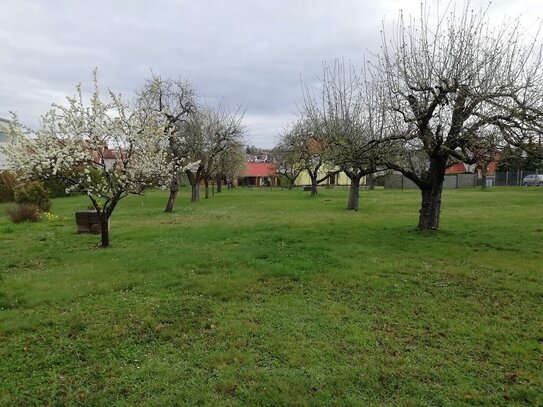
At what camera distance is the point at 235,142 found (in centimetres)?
3325

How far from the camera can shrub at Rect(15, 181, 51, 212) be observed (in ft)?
63.5

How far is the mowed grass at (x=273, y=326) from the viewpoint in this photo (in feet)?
12.2

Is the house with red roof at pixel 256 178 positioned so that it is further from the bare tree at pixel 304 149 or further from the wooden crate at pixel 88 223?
the wooden crate at pixel 88 223

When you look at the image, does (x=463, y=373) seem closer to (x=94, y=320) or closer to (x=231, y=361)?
(x=231, y=361)

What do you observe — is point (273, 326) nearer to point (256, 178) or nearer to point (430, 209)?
point (430, 209)

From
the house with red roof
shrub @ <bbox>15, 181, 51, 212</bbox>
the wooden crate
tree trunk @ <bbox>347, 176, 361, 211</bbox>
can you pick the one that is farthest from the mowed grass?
the house with red roof

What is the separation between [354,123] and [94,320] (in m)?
12.8

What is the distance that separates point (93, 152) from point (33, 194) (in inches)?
435

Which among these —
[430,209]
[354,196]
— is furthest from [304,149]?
[430,209]

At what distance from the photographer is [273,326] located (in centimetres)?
510

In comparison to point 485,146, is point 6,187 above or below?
below

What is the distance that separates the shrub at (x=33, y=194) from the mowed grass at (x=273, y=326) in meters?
11.0

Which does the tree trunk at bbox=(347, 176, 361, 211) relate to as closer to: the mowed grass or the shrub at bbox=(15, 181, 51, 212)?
the mowed grass

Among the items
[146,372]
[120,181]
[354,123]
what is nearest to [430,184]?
[354,123]
